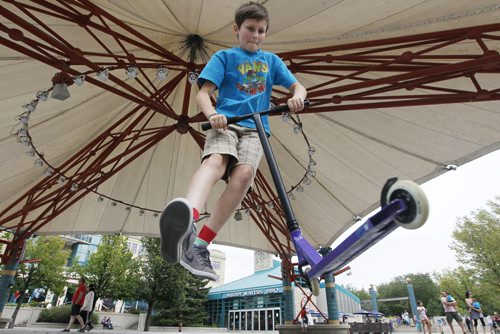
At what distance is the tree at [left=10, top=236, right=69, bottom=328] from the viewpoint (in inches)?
851

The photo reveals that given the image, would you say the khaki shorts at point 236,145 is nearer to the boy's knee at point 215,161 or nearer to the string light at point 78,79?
the boy's knee at point 215,161

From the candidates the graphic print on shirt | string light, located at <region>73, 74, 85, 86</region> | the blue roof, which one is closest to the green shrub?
the blue roof

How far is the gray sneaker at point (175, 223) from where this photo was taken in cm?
179

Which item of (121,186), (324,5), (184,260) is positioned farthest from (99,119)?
(184,260)

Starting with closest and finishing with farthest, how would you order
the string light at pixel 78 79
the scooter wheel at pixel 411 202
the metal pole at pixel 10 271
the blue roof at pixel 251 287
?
the scooter wheel at pixel 411 202
the string light at pixel 78 79
the metal pole at pixel 10 271
the blue roof at pixel 251 287

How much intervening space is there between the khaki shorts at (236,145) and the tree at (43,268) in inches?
973

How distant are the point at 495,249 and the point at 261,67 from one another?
30.1 m

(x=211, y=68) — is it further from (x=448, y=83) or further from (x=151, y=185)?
(x=151, y=185)

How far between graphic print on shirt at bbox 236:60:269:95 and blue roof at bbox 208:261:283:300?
28.4m

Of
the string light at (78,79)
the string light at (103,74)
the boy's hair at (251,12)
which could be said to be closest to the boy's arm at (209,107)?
the boy's hair at (251,12)

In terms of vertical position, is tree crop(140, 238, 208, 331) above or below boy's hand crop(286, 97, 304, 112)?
above

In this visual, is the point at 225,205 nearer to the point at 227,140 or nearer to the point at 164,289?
the point at 227,140

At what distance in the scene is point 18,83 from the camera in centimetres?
659

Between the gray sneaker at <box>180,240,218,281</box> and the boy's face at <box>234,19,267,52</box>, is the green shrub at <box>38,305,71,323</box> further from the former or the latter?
the boy's face at <box>234,19,267,52</box>
